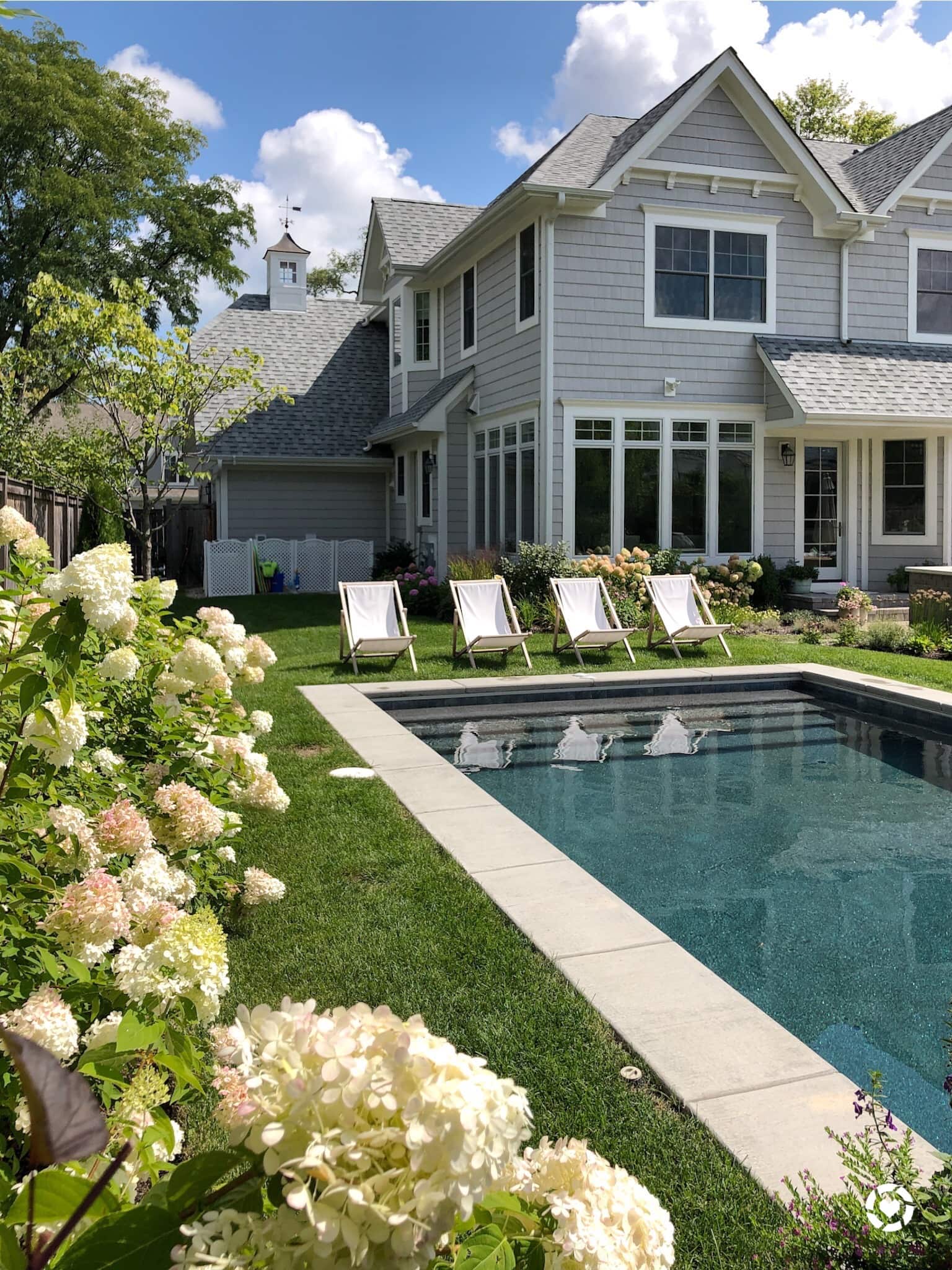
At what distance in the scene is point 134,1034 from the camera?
1518 mm

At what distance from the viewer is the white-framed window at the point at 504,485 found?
15.3 m

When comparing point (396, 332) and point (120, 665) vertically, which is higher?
point (396, 332)

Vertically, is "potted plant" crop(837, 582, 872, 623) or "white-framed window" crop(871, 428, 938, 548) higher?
"white-framed window" crop(871, 428, 938, 548)

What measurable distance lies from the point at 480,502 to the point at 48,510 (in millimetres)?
7141

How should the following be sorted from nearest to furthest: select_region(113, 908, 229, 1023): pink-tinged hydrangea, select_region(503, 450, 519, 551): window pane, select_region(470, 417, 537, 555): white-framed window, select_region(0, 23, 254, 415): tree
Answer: select_region(113, 908, 229, 1023): pink-tinged hydrangea < select_region(470, 417, 537, 555): white-framed window < select_region(503, 450, 519, 551): window pane < select_region(0, 23, 254, 415): tree

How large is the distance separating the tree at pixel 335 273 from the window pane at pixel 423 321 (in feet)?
94.4

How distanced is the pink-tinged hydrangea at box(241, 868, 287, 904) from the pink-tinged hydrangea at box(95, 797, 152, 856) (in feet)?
5.49

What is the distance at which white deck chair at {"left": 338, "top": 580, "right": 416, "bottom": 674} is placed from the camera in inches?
437

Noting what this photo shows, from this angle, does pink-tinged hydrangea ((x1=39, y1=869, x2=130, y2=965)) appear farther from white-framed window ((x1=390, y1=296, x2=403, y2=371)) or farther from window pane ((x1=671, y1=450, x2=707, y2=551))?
white-framed window ((x1=390, y1=296, x2=403, y2=371))

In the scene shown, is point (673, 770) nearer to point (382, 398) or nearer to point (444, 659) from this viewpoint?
point (444, 659)

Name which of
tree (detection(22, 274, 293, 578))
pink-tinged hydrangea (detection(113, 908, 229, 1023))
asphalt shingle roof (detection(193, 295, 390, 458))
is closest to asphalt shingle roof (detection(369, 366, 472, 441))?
asphalt shingle roof (detection(193, 295, 390, 458))

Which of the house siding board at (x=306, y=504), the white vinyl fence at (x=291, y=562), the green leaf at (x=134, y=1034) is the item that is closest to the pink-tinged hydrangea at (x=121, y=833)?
the green leaf at (x=134, y=1034)

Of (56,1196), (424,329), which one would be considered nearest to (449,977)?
(56,1196)

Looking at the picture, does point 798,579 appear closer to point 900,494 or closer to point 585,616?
point 900,494
